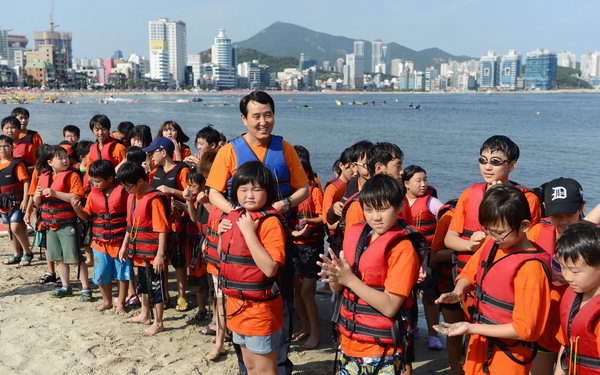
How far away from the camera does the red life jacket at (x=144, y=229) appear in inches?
222

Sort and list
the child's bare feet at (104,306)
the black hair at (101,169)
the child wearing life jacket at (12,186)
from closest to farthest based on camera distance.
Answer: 1. the black hair at (101,169)
2. the child's bare feet at (104,306)
3. the child wearing life jacket at (12,186)

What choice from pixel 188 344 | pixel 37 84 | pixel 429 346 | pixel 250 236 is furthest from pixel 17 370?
pixel 37 84

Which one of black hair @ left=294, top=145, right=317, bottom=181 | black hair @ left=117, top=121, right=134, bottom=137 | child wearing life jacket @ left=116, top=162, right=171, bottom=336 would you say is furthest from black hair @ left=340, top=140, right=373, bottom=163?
black hair @ left=117, top=121, right=134, bottom=137

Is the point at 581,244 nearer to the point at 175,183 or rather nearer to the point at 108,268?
the point at 175,183

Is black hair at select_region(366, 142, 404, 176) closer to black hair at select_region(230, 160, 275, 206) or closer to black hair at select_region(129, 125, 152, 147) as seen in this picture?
black hair at select_region(230, 160, 275, 206)

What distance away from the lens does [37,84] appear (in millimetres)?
149375

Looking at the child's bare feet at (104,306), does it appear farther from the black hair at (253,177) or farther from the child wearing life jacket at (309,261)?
the black hair at (253,177)

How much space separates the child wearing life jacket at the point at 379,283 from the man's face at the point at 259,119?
120 cm

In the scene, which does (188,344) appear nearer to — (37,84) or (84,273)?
(84,273)

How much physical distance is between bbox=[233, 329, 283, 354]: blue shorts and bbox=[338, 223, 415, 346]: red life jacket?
73 centimetres

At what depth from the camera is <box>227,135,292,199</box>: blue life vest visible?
13.4ft

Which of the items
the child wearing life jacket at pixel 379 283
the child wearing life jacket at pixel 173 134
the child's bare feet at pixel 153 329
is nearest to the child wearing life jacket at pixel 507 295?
the child wearing life jacket at pixel 379 283

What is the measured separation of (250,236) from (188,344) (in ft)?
9.14

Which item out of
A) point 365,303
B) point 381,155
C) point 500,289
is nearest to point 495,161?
point 381,155
